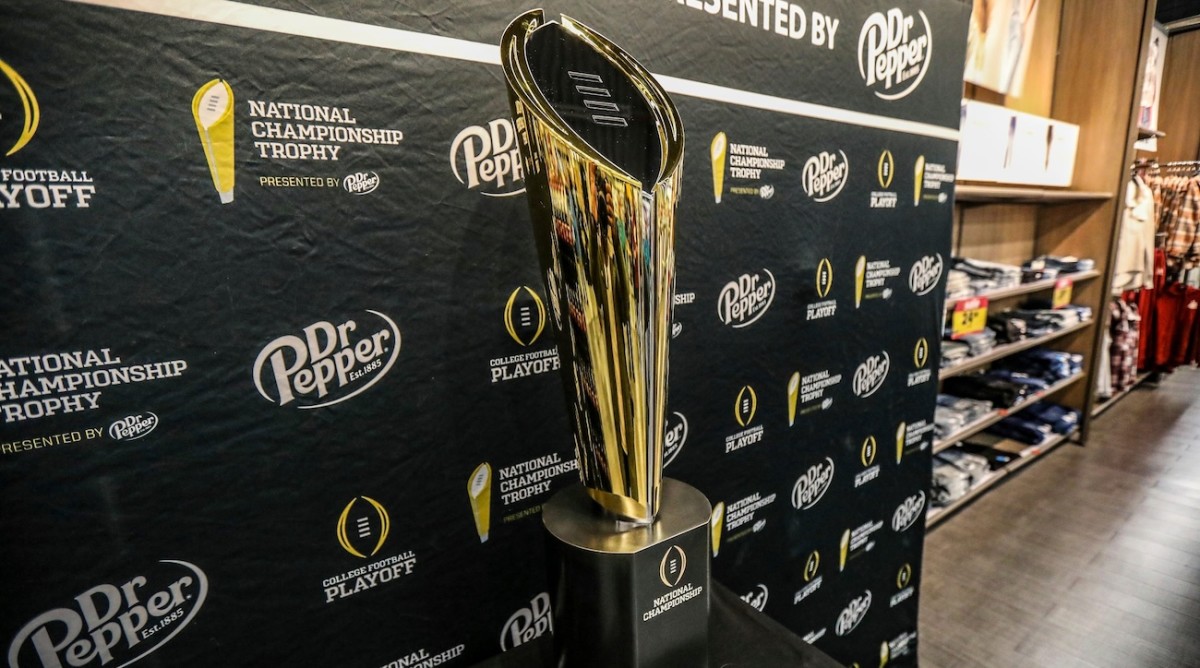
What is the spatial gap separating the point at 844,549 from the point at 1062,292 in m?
2.98

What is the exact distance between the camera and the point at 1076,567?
7.73 feet

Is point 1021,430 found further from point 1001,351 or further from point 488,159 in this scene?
point 488,159

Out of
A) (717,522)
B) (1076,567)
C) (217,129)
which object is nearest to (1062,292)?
(1076,567)

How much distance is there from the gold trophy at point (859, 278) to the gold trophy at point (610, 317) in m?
1.02

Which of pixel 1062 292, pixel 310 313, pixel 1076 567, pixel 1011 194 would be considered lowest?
pixel 1076 567

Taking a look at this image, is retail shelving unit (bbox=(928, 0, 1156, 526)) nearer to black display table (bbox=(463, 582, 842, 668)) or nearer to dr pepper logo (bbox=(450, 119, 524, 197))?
black display table (bbox=(463, 582, 842, 668))

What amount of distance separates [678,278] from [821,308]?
1.59 ft

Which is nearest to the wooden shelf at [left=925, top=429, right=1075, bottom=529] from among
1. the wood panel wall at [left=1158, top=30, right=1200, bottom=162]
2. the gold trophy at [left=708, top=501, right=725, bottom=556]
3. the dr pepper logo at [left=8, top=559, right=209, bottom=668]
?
the gold trophy at [left=708, top=501, right=725, bottom=556]

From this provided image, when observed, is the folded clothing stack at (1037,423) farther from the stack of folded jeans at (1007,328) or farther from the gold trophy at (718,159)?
the gold trophy at (718,159)

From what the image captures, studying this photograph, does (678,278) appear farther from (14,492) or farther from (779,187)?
(14,492)

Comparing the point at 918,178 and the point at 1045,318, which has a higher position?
the point at 918,178

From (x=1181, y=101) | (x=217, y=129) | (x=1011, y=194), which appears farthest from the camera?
(x=1181, y=101)

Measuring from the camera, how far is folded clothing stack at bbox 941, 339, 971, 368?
8.26 feet

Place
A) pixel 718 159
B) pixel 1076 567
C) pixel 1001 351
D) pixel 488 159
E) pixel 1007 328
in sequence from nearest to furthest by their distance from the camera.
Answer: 1. pixel 488 159
2. pixel 718 159
3. pixel 1076 567
4. pixel 1001 351
5. pixel 1007 328
